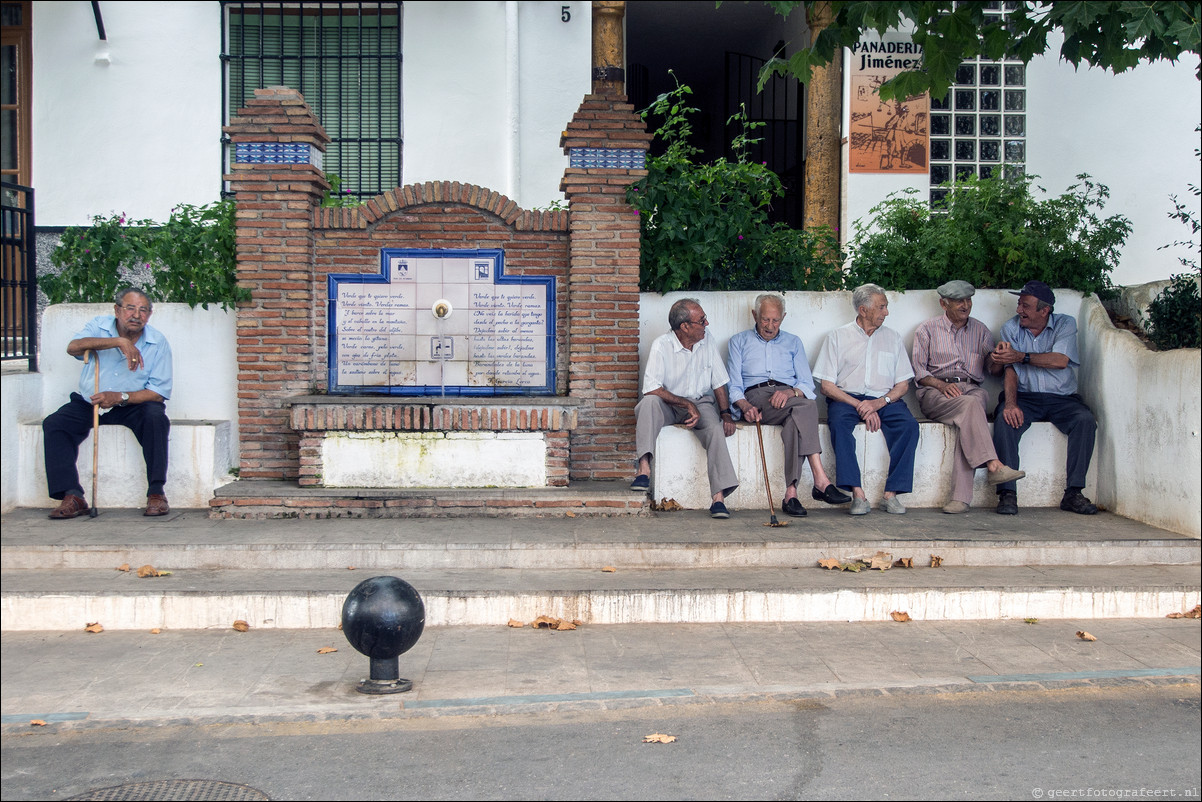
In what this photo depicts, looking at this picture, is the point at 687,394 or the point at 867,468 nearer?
the point at 687,394

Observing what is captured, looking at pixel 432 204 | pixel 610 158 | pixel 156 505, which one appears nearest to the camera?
pixel 156 505

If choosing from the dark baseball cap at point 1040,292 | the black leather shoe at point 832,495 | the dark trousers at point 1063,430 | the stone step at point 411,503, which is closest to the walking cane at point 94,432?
the stone step at point 411,503

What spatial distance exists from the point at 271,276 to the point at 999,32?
5.27 metres

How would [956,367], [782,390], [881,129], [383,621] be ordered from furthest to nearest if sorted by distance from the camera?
[881,129] → [956,367] → [782,390] → [383,621]

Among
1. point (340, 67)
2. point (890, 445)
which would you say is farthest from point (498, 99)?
point (890, 445)

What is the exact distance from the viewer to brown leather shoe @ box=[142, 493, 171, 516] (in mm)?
7477

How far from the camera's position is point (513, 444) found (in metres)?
7.86

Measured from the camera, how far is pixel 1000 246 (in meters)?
8.98

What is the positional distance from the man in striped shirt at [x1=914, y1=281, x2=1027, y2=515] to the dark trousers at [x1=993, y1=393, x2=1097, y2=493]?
10 cm

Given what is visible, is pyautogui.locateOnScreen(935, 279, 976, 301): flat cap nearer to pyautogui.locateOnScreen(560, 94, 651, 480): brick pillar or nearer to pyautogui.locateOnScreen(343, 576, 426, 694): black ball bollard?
pyautogui.locateOnScreen(560, 94, 651, 480): brick pillar

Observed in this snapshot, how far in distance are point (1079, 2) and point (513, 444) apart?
454 cm

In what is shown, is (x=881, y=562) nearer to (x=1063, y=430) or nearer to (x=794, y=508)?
(x=794, y=508)

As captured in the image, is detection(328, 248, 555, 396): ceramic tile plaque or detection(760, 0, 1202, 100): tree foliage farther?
detection(328, 248, 555, 396): ceramic tile plaque

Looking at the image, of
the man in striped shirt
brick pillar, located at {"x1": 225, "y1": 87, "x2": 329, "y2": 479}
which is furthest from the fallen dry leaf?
brick pillar, located at {"x1": 225, "y1": 87, "x2": 329, "y2": 479}
